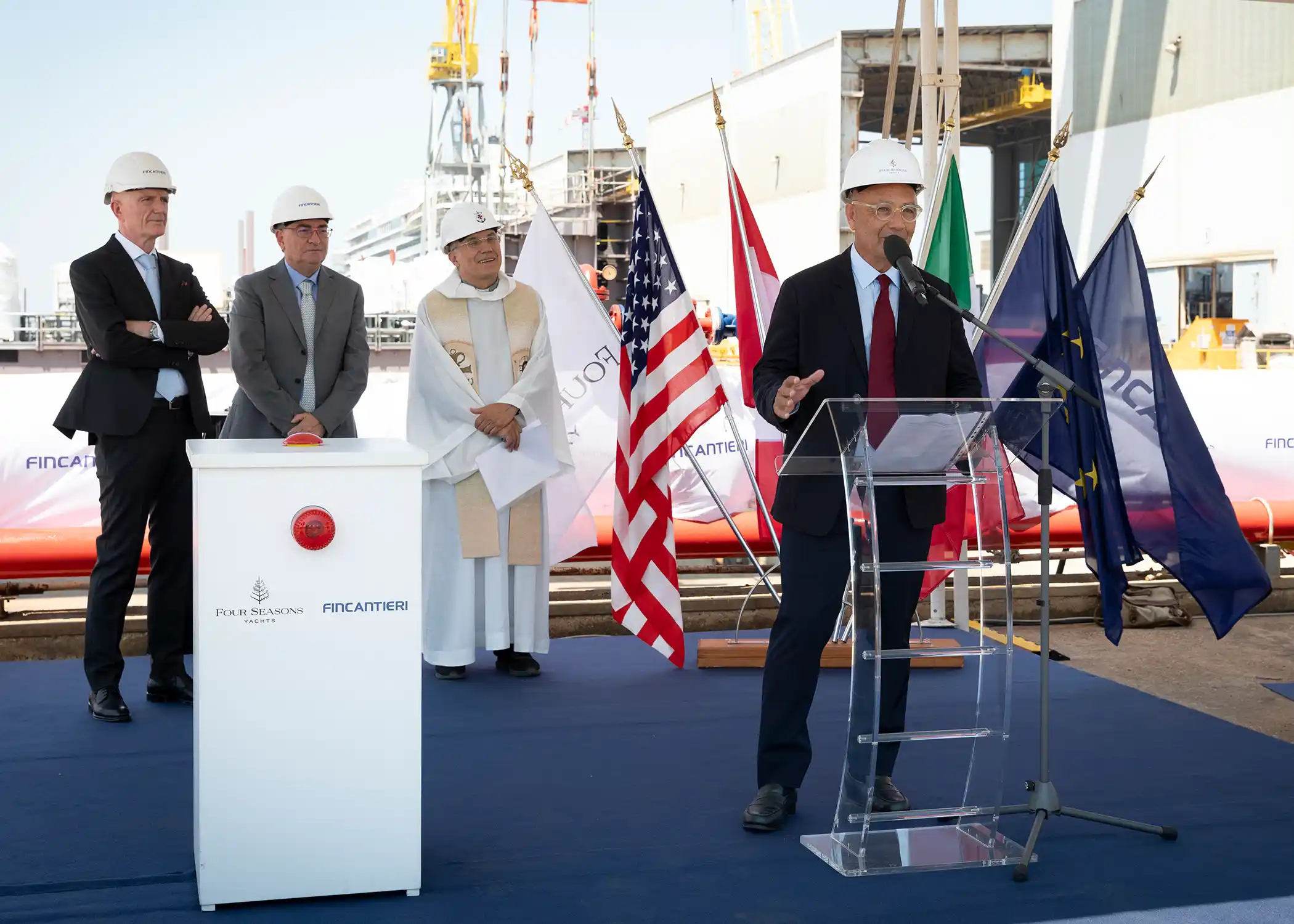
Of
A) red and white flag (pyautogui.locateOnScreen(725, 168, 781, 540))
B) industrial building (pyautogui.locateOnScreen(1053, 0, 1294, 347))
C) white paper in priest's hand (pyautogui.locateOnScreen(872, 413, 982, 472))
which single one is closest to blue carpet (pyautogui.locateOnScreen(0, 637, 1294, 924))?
white paper in priest's hand (pyautogui.locateOnScreen(872, 413, 982, 472))

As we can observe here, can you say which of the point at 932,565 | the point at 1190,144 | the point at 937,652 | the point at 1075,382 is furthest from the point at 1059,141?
the point at 1190,144

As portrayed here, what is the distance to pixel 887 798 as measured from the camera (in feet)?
11.6

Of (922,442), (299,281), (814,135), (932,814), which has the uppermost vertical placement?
(814,135)

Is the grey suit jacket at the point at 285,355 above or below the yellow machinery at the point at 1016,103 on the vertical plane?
below

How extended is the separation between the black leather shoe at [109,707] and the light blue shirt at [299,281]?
4.91 feet

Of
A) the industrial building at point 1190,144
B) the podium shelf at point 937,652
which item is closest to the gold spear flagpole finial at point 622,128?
the podium shelf at point 937,652

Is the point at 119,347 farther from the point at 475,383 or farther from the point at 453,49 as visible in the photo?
the point at 453,49

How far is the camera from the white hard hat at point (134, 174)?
450 centimetres

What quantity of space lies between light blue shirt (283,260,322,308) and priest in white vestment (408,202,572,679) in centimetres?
44

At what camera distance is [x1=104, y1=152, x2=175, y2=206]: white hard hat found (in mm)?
4500

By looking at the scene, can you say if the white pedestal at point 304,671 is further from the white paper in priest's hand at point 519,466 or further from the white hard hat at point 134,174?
the white paper in priest's hand at point 519,466

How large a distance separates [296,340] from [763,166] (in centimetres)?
3279

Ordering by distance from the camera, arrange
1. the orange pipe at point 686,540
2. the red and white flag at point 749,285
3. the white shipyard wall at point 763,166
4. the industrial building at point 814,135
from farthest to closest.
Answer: the white shipyard wall at point 763,166
the industrial building at point 814,135
the orange pipe at point 686,540
the red and white flag at point 749,285

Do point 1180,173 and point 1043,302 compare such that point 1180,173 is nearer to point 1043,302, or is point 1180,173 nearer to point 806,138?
point 806,138
